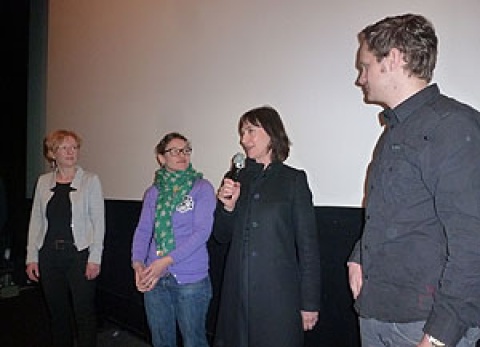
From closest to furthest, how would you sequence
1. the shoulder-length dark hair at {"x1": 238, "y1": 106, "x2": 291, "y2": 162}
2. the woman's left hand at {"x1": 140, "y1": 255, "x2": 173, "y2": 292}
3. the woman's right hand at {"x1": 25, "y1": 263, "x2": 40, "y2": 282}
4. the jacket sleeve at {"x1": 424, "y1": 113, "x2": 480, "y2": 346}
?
the jacket sleeve at {"x1": 424, "y1": 113, "x2": 480, "y2": 346}
the shoulder-length dark hair at {"x1": 238, "y1": 106, "x2": 291, "y2": 162}
the woman's left hand at {"x1": 140, "y1": 255, "x2": 173, "y2": 292}
the woman's right hand at {"x1": 25, "y1": 263, "x2": 40, "y2": 282}

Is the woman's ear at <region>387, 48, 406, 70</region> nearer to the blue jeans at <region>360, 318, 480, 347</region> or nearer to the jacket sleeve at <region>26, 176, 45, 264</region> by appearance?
the blue jeans at <region>360, 318, 480, 347</region>

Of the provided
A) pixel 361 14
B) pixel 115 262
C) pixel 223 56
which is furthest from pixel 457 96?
pixel 115 262

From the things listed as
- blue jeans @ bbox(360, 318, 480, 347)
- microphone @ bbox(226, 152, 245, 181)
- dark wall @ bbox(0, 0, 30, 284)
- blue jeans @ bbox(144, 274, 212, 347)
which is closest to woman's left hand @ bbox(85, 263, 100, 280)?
blue jeans @ bbox(144, 274, 212, 347)

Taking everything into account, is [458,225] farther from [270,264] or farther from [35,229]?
[35,229]

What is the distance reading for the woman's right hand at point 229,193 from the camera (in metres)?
1.67

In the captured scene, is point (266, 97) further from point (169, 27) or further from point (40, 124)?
point (40, 124)

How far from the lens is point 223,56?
2504mm

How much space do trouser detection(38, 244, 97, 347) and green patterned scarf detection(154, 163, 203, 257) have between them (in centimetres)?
62

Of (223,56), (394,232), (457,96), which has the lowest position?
(394,232)

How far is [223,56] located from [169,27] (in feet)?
1.98

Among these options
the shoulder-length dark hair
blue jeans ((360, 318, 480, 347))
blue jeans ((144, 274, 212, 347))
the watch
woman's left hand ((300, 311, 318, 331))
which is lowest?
blue jeans ((144, 274, 212, 347))

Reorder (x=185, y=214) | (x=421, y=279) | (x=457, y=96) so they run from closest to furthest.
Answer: (x=421, y=279), (x=457, y=96), (x=185, y=214)

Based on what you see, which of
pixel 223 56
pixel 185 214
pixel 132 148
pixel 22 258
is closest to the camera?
pixel 185 214

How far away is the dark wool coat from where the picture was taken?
5.58 feet
